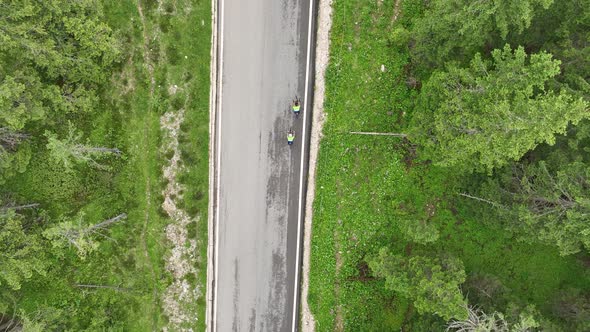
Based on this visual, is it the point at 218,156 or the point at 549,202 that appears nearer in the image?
the point at 549,202

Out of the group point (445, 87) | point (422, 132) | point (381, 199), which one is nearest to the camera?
point (445, 87)

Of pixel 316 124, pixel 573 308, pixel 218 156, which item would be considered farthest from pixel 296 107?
pixel 573 308

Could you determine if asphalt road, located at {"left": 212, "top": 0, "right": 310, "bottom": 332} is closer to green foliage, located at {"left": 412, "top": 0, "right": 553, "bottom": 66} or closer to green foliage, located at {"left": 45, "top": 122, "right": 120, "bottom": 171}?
green foliage, located at {"left": 45, "top": 122, "right": 120, "bottom": 171}

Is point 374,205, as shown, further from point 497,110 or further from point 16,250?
point 16,250

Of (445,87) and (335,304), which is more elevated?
(445,87)

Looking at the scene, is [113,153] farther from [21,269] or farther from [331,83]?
[331,83]

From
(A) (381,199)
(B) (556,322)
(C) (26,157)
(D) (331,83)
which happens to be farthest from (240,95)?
(B) (556,322)

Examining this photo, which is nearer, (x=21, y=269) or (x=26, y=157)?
(x=21, y=269)
